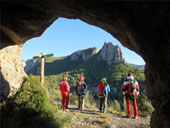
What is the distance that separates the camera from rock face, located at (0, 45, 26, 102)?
4.91 meters

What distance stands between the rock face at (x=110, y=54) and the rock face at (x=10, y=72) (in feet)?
162

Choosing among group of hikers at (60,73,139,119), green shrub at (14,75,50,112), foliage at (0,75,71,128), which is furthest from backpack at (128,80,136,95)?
green shrub at (14,75,50,112)

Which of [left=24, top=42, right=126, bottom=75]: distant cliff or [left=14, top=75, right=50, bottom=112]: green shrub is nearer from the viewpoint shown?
[left=14, top=75, right=50, bottom=112]: green shrub

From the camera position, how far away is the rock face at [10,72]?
4909 millimetres

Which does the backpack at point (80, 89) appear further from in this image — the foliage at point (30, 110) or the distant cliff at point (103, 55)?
the distant cliff at point (103, 55)

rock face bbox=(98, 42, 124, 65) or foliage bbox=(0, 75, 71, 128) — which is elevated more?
rock face bbox=(98, 42, 124, 65)

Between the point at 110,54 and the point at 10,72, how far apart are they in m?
54.4

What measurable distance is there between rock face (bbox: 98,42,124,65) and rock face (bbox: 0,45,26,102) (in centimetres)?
4926

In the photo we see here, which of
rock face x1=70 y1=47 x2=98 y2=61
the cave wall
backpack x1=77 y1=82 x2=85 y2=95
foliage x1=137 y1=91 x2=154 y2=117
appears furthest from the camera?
rock face x1=70 y1=47 x2=98 y2=61

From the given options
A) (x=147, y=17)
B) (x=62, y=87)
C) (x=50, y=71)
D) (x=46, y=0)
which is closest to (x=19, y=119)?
(x=62, y=87)

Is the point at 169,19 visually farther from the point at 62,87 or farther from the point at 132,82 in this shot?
the point at 62,87

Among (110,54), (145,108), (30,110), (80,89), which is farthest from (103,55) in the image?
(30,110)

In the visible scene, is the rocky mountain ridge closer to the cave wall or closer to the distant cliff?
the distant cliff

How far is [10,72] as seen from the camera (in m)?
5.42
